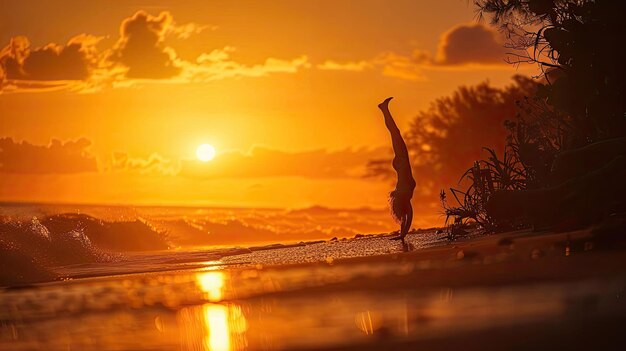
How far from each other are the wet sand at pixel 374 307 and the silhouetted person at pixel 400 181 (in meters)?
5.91

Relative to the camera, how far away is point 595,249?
7500mm

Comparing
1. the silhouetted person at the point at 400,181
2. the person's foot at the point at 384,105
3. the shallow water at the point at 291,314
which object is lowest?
the shallow water at the point at 291,314

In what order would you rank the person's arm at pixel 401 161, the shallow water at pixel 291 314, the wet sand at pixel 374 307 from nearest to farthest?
the wet sand at pixel 374 307
the shallow water at pixel 291 314
the person's arm at pixel 401 161

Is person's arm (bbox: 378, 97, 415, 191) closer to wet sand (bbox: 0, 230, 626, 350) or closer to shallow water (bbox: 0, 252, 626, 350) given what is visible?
wet sand (bbox: 0, 230, 626, 350)

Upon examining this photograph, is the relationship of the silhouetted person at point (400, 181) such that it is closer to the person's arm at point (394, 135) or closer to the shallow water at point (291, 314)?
the person's arm at point (394, 135)

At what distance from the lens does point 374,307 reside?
5.30 meters

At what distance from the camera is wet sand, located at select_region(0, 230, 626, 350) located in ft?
13.0

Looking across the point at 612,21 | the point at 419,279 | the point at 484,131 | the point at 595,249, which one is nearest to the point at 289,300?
the point at 419,279

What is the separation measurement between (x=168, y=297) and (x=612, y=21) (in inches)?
423

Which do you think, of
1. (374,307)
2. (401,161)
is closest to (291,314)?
(374,307)

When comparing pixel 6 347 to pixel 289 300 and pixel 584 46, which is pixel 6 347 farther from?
pixel 584 46

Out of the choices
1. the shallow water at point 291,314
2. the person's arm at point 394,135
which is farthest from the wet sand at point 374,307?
the person's arm at point 394,135

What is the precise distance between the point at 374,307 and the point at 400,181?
998 centimetres

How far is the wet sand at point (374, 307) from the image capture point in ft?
13.0
